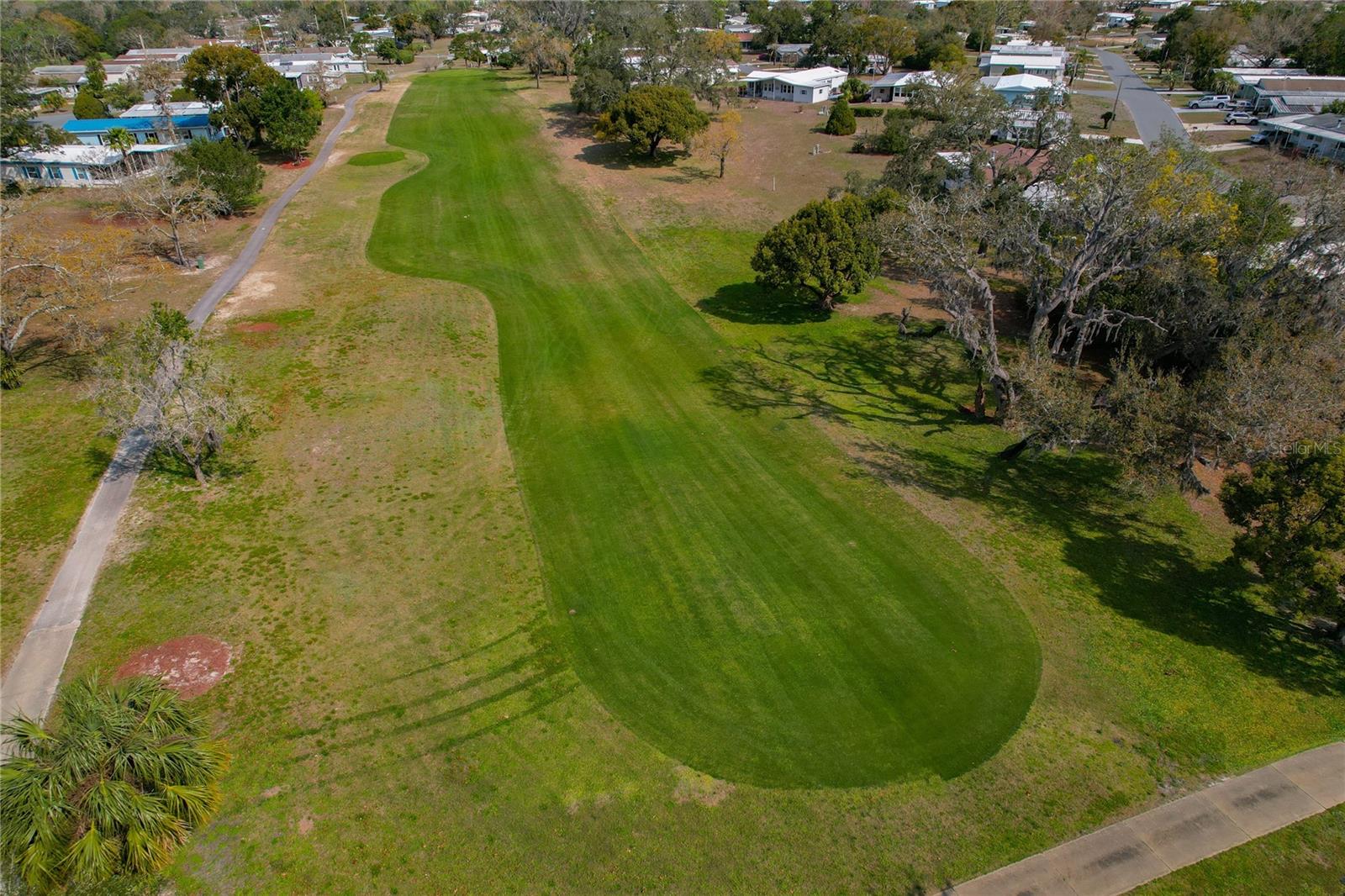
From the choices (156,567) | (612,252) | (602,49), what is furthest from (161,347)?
(602,49)

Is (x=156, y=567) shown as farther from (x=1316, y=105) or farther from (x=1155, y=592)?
(x=1316, y=105)

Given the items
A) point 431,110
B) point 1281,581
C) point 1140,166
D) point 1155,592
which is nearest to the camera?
point 1281,581

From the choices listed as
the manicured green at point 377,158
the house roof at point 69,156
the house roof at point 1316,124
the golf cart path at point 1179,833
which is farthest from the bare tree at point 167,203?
the house roof at point 1316,124

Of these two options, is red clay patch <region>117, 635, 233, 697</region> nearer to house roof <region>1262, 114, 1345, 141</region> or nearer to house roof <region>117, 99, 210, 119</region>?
house roof <region>117, 99, 210, 119</region>

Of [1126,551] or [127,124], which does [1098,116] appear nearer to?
[1126,551]

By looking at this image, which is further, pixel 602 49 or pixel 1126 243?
pixel 602 49

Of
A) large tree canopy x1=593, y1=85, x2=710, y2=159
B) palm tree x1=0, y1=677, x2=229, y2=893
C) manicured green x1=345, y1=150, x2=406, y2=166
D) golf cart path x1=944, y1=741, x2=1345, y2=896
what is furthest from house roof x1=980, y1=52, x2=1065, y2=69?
palm tree x1=0, y1=677, x2=229, y2=893

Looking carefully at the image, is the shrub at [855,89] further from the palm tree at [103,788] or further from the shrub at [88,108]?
the palm tree at [103,788]
